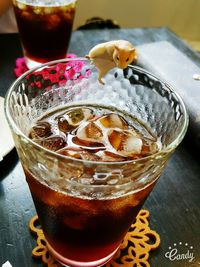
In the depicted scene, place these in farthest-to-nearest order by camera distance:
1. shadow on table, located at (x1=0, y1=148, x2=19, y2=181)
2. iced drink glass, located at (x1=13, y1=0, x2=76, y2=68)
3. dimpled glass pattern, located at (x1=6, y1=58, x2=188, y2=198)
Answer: iced drink glass, located at (x1=13, y1=0, x2=76, y2=68) → shadow on table, located at (x1=0, y1=148, x2=19, y2=181) → dimpled glass pattern, located at (x1=6, y1=58, x2=188, y2=198)

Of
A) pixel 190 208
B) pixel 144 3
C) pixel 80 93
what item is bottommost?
pixel 144 3

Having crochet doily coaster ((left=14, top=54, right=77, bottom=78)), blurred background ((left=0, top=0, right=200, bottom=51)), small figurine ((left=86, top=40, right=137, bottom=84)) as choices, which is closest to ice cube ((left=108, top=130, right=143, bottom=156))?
small figurine ((left=86, top=40, right=137, bottom=84))

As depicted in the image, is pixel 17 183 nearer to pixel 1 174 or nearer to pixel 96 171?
pixel 1 174

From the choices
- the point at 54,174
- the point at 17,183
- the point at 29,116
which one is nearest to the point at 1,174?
the point at 17,183

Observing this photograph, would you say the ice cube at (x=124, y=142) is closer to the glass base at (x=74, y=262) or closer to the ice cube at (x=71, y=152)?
the ice cube at (x=71, y=152)

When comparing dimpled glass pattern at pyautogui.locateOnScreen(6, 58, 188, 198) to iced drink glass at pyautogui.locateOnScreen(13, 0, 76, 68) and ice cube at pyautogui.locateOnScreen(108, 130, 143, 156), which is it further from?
iced drink glass at pyautogui.locateOnScreen(13, 0, 76, 68)
